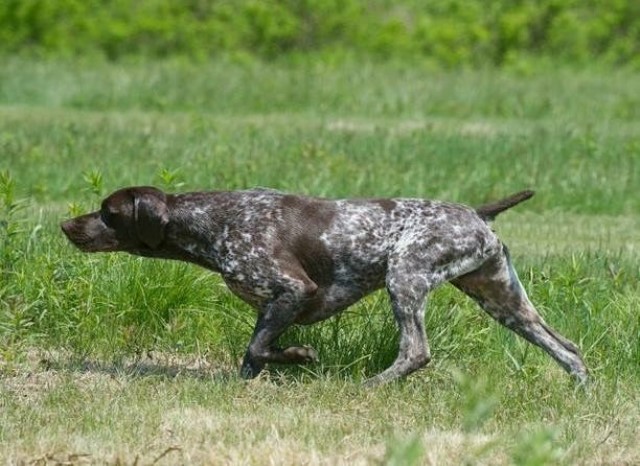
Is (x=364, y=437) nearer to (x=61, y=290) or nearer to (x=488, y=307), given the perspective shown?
(x=488, y=307)

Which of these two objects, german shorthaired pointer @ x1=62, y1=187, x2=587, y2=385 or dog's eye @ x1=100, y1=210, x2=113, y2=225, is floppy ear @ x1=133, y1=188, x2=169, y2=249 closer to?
german shorthaired pointer @ x1=62, y1=187, x2=587, y2=385

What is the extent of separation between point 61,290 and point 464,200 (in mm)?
6123

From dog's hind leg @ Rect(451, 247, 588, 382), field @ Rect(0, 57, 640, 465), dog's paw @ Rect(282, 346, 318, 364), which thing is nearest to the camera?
field @ Rect(0, 57, 640, 465)

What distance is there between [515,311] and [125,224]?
7.79 feet

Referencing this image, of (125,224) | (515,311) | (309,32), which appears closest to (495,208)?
(515,311)

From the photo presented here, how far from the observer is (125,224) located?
9758 mm

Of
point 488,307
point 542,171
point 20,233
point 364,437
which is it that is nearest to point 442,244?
point 488,307

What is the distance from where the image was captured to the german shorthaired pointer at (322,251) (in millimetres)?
9430

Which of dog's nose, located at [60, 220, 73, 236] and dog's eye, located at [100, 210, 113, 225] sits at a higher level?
dog's eye, located at [100, 210, 113, 225]

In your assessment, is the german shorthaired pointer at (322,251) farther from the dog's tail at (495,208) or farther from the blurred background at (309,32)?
the blurred background at (309,32)

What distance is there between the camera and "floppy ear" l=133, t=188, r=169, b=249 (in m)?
9.70

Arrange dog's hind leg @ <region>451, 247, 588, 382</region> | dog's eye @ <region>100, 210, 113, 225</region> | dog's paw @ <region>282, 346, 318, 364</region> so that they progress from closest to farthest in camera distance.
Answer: dog's paw @ <region>282, 346, 318, 364</region> → dog's hind leg @ <region>451, 247, 588, 382</region> → dog's eye @ <region>100, 210, 113, 225</region>

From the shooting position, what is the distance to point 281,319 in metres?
9.49

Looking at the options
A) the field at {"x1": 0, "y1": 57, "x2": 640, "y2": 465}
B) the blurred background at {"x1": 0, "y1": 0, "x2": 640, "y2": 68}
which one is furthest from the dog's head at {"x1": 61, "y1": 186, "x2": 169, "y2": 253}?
the blurred background at {"x1": 0, "y1": 0, "x2": 640, "y2": 68}
